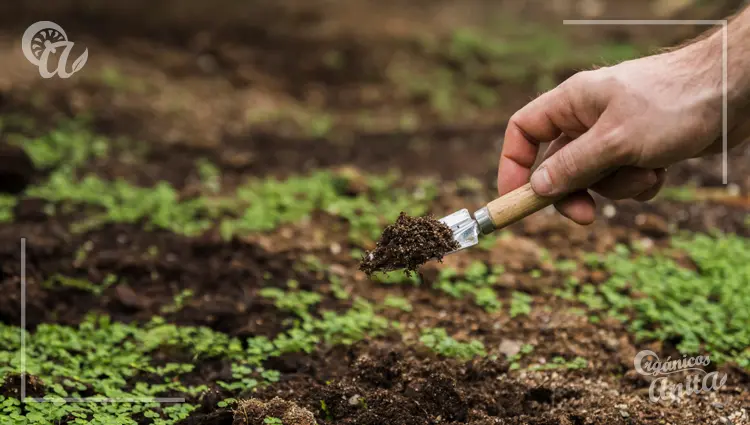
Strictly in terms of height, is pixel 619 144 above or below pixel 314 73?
below

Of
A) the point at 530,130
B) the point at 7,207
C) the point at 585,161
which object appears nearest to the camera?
the point at 585,161

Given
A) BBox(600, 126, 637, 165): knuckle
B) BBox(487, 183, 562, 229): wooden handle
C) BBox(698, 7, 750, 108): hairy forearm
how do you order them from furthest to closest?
BBox(487, 183, 562, 229): wooden handle → BBox(600, 126, 637, 165): knuckle → BBox(698, 7, 750, 108): hairy forearm

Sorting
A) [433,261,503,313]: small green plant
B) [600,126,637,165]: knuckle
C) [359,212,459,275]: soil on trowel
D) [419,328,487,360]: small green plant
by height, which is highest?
[433,261,503,313]: small green plant

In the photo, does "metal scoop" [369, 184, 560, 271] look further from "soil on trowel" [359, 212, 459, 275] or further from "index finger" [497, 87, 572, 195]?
"index finger" [497, 87, 572, 195]

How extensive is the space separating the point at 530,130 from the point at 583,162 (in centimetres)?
38

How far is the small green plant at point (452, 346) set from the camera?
11.0 ft

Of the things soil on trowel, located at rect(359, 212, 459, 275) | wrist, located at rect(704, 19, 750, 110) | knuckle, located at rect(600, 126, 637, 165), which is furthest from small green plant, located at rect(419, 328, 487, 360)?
wrist, located at rect(704, 19, 750, 110)

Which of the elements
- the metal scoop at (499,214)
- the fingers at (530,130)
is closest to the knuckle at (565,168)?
the metal scoop at (499,214)

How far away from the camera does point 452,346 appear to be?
3.39 m

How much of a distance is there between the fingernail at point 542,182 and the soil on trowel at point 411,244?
1.19ft

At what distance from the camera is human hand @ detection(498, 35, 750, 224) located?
7.89 ft

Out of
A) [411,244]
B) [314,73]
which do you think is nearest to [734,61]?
[411,244]

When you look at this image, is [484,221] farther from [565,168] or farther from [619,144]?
[619,144]

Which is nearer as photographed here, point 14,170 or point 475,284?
point 475,284
